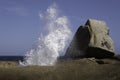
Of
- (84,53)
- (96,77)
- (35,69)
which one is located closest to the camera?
(96,77)

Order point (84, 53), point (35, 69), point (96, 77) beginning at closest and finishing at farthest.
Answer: point (96, 77) < point (35, 69) < point (84, 53)

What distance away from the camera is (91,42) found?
39.9 metres

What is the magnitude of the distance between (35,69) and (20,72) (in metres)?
Answer: 1.14

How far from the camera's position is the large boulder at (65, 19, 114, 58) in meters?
39.7

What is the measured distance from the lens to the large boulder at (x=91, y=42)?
130 feet

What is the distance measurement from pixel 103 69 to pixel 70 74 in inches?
112

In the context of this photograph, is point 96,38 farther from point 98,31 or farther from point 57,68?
point 57,68

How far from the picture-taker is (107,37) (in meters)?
42.0

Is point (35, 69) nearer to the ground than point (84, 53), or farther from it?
nearer to the ground

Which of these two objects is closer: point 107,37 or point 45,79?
point 45,79

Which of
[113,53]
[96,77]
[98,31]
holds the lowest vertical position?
[96,77]

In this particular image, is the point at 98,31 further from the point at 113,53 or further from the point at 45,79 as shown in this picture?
the point at 45,79

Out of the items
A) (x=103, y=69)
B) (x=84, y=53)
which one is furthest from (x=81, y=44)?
(x=103, y=69)

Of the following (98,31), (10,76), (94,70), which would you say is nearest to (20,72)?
(10,76)
